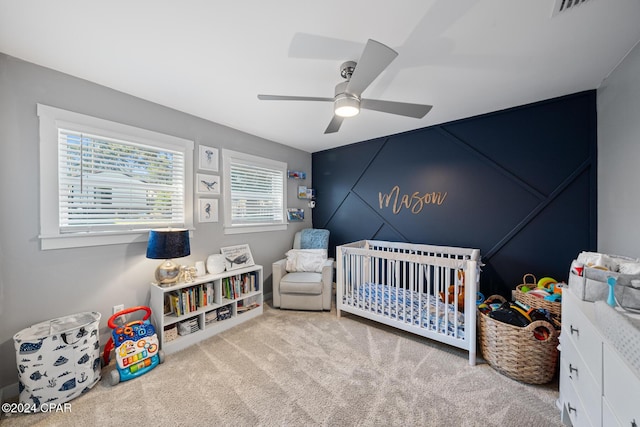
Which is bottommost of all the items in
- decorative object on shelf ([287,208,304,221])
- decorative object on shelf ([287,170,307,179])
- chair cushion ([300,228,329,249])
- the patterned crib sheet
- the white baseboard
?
the white baseboard

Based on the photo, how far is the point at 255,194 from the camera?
3504 mm

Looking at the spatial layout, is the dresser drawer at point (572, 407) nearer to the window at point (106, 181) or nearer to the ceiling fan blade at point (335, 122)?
the ceiling fan blade at point (335, 122)

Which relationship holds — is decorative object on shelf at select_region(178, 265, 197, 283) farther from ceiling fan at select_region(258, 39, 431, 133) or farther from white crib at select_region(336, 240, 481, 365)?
ceiling fan at select_region(258, 39, 431, 133)

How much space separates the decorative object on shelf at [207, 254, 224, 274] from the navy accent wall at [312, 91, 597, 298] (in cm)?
213

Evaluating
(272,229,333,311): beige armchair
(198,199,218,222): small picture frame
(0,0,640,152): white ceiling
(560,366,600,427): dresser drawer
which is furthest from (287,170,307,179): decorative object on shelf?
(560,366,600,427): dresser drawer

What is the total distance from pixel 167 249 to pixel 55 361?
0.97 m

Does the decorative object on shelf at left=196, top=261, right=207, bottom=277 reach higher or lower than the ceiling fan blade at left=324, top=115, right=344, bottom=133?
lower

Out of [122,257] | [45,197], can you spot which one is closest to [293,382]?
[122,257]

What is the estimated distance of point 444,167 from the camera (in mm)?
3016

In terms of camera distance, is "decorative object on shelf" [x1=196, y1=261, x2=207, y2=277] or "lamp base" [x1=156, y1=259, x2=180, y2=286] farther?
"decorative object on shelf" [x1=196, y1=261, x2=207, y2=277]

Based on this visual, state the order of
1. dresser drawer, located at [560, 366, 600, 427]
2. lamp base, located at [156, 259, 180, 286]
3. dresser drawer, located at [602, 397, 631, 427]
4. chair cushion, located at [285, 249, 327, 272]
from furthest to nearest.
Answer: chair cushion, located at [285, 249, 327, 272] → lamp base, located at [156, 259, 180, 286] → dresser drawer, located at [560, 366, 600, 427] → dresser drawer, located at [602, 397, 631, 427]

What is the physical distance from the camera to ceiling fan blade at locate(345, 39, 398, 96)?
4.07 ft

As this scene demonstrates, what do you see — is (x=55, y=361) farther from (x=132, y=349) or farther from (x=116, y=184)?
(x=116, y=184)

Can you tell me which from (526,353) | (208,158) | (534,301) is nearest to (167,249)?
(208,158)
